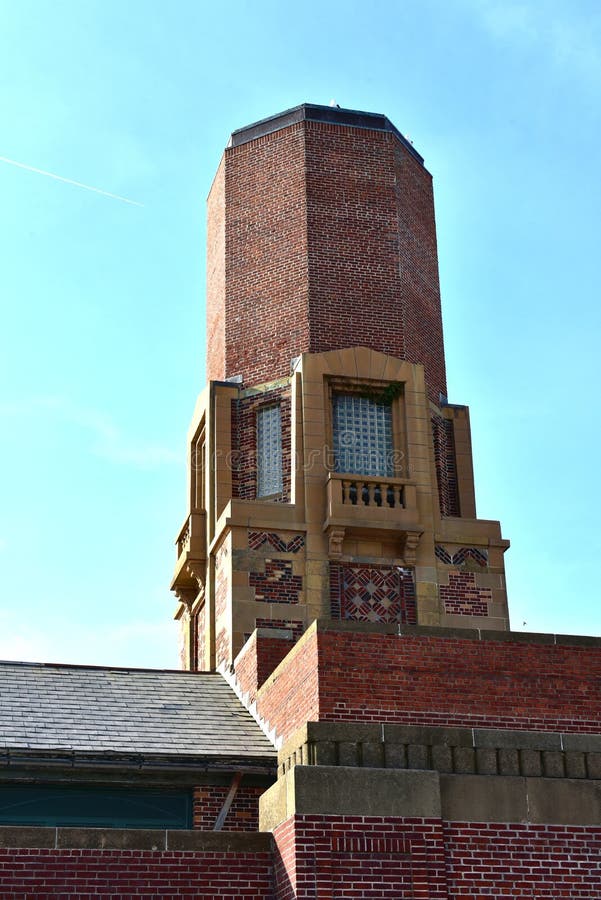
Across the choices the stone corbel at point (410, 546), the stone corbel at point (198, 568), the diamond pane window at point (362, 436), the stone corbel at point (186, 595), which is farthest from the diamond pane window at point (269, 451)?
the stone corbel at point (186, 595)

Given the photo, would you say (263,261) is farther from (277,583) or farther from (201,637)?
(201,637)

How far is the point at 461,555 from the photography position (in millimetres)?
25484

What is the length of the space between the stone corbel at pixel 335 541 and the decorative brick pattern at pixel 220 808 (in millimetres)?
6793

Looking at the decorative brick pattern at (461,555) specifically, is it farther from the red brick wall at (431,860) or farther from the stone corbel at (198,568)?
the red brick wall at (431,860)

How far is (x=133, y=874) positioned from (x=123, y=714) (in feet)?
15.4

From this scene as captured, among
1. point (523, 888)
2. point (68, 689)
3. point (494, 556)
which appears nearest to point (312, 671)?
point (523, 888)

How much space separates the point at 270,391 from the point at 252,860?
1296 centimetres

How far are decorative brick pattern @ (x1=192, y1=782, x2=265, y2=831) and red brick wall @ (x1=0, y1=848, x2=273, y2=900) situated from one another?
8.85 feet

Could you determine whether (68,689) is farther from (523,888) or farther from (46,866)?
(523,888)

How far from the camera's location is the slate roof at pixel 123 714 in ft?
59.7

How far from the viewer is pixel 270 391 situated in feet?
88.4

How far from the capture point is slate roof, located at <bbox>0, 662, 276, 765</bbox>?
59.7 feet

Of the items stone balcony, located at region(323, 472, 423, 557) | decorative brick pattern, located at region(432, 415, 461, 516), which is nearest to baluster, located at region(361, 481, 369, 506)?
stone balcony, located at region(323, 472, 423, 557)

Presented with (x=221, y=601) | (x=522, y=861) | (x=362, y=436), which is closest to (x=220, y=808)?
(x=522, y=861)
